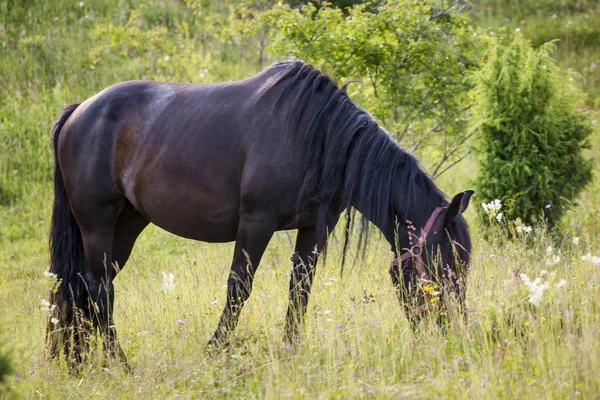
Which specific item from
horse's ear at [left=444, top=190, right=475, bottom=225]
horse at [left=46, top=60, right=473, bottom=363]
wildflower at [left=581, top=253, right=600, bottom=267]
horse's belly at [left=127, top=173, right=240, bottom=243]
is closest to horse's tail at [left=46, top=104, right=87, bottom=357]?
horse at [left=46, top=60, right=473, bottom=363]

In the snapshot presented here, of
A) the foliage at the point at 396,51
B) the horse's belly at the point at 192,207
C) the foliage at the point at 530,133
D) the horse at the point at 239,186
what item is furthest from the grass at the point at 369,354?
the foliage at the point at 396,51

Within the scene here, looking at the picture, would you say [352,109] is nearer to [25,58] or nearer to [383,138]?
[383,138]

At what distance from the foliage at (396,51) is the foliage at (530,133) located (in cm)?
63

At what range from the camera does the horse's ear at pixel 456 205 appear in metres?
3.74

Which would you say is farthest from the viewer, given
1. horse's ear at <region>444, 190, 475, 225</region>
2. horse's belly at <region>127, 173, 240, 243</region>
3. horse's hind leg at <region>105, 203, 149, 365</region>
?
horse's hind leg at <region>105, 203, 149, 365</region>

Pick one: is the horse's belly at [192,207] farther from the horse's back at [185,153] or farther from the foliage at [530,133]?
the foliage at [530,133]

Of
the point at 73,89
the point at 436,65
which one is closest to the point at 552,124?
the point at 436,65

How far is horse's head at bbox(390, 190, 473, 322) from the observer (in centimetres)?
377

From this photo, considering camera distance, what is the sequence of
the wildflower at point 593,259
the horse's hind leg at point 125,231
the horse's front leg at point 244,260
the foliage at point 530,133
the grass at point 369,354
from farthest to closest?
the foliage at point 530,133 → the horse's hind leg at point 125,231 → the horse's front leg at point 244,260 → the wildflower at point 593,259 → the grass at point 369,354

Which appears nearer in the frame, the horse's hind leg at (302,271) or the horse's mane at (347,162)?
the horse's mane at (347,162)

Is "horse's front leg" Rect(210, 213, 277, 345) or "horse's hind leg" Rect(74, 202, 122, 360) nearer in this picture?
"horse's front leg" Rect(210, 213, 277, 345)

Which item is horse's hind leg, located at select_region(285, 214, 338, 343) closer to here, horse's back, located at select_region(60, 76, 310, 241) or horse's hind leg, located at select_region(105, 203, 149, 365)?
horse's back, located at select_region(60, 76, 310, 241)

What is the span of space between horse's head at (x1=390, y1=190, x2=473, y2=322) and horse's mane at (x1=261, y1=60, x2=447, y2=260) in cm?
14

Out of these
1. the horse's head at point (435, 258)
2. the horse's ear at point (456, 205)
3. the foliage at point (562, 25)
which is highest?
the foliage at point (562, 25)
